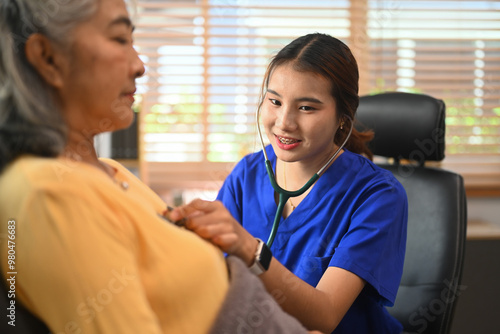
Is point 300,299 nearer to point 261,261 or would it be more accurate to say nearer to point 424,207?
point 261,261

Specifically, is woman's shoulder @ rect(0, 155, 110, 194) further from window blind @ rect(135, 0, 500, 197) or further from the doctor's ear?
window blind @ rect(135, 0, 500, 197)

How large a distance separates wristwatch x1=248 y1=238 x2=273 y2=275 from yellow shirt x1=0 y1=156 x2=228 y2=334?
0.84ft

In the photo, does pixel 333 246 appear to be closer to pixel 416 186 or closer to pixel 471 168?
pixel 416 186

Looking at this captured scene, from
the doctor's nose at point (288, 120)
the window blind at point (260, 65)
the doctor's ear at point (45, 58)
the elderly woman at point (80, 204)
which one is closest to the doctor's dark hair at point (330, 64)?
the doctor's nose at point (288, 120)

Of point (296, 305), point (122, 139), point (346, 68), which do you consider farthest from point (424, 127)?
point (122, 139)

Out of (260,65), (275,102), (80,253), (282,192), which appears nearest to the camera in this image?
(80,253)

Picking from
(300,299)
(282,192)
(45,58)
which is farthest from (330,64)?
(45,58)

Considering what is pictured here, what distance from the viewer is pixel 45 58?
71 centimetres

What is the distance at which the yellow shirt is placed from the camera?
62 cm

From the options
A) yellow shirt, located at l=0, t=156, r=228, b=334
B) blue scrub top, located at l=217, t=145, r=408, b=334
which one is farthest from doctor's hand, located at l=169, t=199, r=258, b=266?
blue scrub top, located at l=217, t=145, r=408, b=334

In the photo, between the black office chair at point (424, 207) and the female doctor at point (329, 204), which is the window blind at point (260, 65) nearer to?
the black office chair at point (424, 207)

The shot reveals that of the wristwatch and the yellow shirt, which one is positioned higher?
the yellow shirt

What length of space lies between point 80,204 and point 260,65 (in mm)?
2240

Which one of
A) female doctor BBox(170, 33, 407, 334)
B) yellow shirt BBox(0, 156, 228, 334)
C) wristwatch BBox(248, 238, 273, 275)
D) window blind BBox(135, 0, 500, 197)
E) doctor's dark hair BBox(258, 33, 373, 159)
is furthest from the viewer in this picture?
window blind BBox(135, 0, 500, 197)
